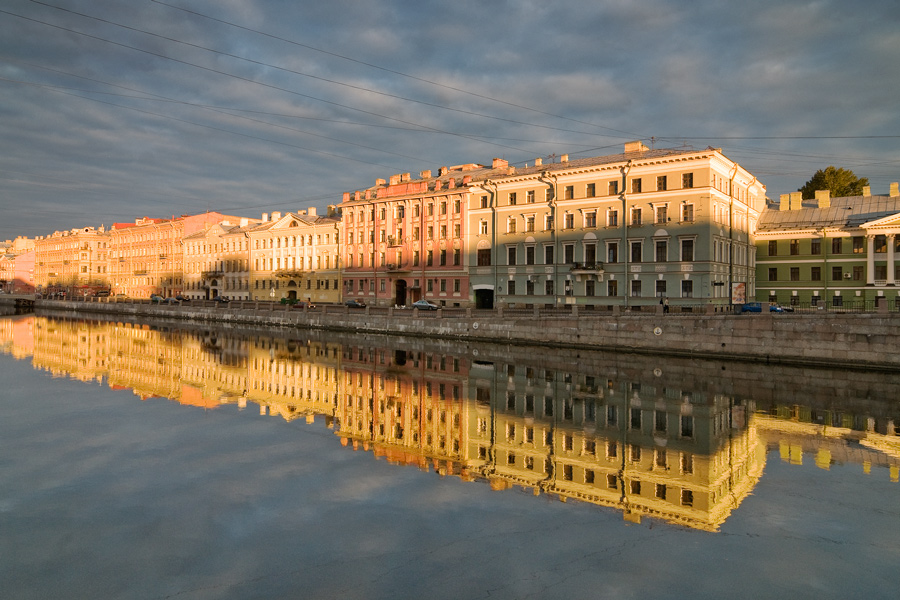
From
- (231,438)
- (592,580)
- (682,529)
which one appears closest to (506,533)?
(592,580)

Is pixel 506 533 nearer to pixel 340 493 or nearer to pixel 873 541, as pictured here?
pixel 340 493

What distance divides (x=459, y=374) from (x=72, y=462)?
56.9ft

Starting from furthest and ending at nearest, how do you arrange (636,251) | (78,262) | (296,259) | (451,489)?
(78,262) → (296,259) → (636,251) → (451,489)

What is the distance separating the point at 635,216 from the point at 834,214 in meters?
20.8

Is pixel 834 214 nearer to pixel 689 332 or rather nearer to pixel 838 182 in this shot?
pixel 838 182

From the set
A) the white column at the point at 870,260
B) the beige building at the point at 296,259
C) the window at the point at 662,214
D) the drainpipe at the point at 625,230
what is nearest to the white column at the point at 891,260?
the white column at the point at 870,260

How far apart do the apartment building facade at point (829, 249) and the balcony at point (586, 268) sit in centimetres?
1699

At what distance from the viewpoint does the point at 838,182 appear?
61.9m

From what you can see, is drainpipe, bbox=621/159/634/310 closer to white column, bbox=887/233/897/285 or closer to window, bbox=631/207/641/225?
window, bbox=631/207/641/225

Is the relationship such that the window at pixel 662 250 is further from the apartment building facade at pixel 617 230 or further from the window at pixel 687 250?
the window at pixel 687 250

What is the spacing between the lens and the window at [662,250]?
43.4m

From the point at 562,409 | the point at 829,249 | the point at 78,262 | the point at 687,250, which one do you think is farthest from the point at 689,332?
the point at 78,262

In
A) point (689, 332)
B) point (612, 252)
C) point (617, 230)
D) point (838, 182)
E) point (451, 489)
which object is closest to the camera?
point (451, 489)

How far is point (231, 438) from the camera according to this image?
52.5 feet
